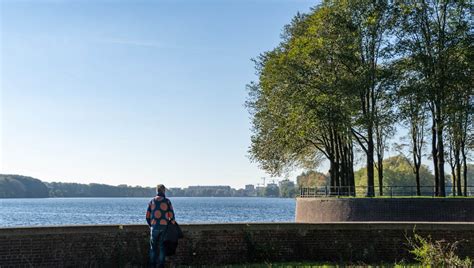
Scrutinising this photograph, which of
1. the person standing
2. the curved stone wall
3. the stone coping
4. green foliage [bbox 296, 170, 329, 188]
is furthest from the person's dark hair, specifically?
green foliage [bbox 296, 170, 329, 188]

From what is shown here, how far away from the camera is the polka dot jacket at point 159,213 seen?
42.9 ft

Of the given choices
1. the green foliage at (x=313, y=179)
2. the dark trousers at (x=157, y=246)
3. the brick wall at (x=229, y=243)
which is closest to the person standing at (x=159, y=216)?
the dark trousers at (x=157, y=246)

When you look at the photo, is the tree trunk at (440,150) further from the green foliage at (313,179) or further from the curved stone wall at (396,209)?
the green foliage at (313,179)

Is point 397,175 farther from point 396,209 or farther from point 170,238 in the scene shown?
point 170,238

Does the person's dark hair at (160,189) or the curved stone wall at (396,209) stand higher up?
the person's dark hair at (160,189)

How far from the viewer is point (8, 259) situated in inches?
535

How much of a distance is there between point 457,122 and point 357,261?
2131cm

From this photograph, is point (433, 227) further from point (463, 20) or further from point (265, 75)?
point (265, 75)

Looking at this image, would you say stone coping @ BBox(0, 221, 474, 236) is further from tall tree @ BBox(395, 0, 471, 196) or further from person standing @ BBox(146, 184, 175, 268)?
tall tree @ BBox(395, 0, 471, 196)

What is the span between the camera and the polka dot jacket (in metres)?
13.1

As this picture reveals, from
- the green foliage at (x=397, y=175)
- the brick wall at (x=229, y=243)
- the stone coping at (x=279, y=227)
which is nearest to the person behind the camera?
the brick wall at (x=229, y=243)

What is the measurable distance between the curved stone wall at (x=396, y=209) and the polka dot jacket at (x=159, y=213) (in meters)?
20.0

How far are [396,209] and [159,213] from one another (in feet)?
66.6

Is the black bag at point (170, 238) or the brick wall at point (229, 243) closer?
the black bag at point (170, 238)
